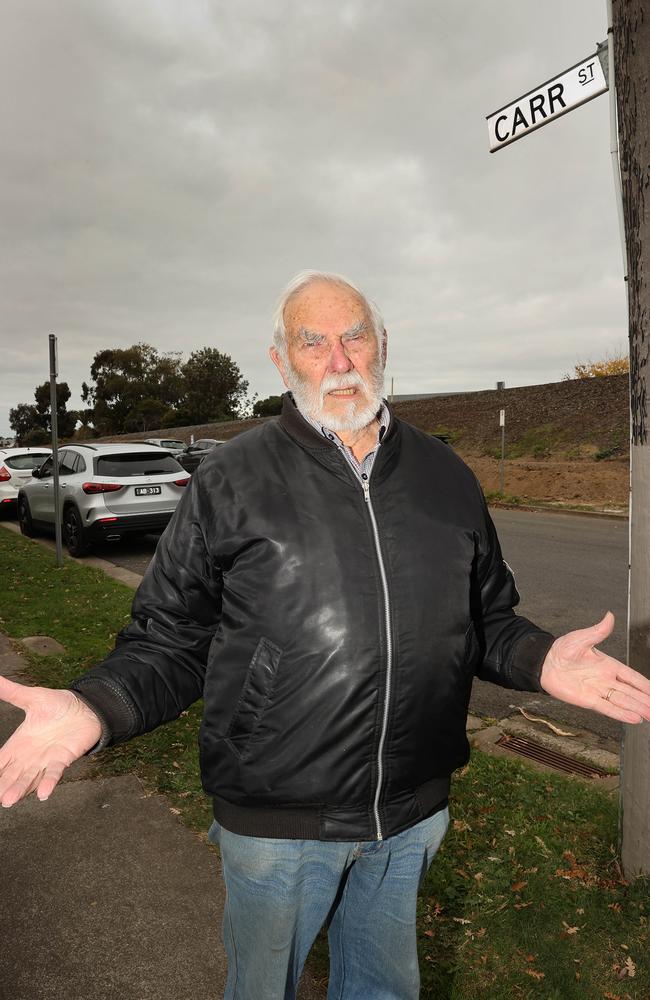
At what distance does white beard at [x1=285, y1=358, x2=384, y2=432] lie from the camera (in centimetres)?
190

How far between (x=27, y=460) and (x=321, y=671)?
15884 mm

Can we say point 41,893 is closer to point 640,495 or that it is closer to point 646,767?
point 646,767

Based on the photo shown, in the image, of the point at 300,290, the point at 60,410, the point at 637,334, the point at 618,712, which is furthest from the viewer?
the point at 60,410

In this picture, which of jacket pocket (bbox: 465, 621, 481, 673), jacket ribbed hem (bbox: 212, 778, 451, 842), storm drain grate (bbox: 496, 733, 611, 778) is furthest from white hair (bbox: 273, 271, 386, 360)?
storm drain grate (bbox: 496, 733, 611, 778)

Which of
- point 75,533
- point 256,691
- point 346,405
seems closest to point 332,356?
point 346,405

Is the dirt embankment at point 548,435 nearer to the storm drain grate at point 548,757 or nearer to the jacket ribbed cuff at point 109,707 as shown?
the storm drain grate at point 548,757

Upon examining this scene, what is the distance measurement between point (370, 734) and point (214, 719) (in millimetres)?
355

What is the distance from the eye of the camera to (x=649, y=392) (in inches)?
109

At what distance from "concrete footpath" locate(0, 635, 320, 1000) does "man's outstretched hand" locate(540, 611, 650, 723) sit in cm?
146

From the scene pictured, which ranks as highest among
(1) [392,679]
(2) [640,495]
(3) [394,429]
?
(3) [394,429]

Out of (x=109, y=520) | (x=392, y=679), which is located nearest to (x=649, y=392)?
(x=392, y=679)

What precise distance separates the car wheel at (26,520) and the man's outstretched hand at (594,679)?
12764 millimetres

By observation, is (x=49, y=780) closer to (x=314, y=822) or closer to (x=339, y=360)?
(x=314, y=822)

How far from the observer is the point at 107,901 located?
285 cm
